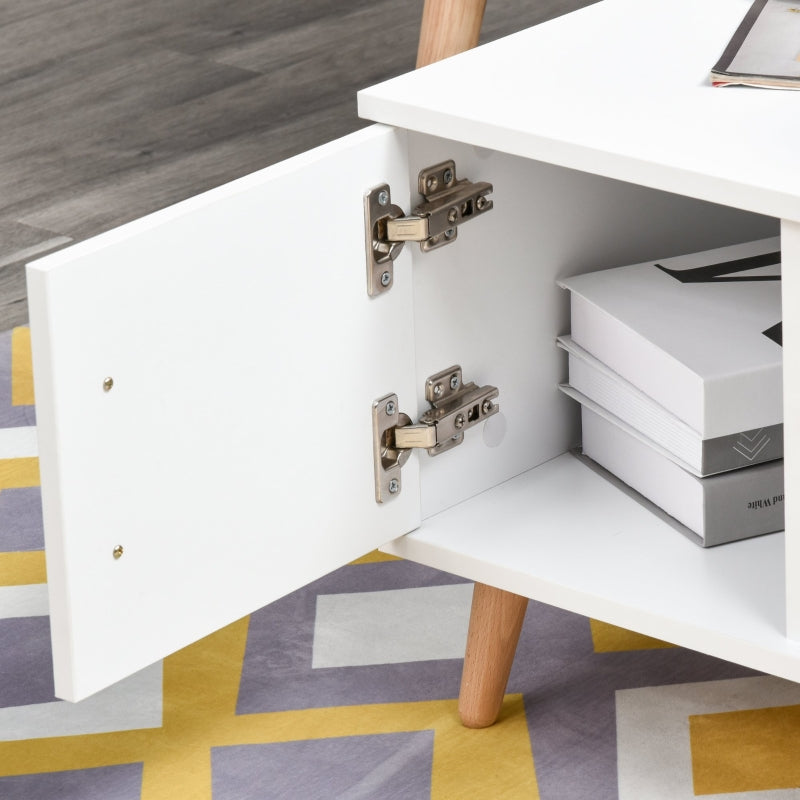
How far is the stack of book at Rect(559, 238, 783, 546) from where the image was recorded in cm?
87

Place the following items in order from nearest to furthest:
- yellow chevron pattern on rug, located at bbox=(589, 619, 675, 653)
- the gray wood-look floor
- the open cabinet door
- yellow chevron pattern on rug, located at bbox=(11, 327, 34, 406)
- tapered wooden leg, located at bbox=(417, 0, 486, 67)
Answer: the open cabinet door
tapered wooden leg, located at bbox=(417, 0, 486, 67)
yellow chevron pattern on rug, located at bbox=(589, 619, 675, 653)
yellow chevron pattern on rug, located at bbox=(11, 327, 34, 406)
the gray wood-look floor

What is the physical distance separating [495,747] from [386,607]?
0.20 metres

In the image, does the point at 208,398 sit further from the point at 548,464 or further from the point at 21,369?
the point at 21,369

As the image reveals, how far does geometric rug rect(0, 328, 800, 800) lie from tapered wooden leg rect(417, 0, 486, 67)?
446 millimetres

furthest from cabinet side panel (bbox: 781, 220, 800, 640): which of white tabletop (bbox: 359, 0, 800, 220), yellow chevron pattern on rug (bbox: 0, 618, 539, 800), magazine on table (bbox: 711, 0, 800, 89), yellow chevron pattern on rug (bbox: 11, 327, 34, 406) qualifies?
yellow chevron pattern on rug (bbox: 11, 327, 34, 406)

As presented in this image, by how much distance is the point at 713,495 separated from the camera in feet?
2.91

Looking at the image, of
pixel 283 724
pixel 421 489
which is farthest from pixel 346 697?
pixel 421 489

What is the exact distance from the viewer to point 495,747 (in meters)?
1.01

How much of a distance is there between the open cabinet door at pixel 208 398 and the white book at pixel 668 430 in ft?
0.52

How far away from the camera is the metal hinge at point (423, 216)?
81 centimetres

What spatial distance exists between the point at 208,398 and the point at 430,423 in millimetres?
191

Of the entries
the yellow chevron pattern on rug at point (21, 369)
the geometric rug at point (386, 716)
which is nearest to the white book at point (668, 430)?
the geometric rug at point (386, 716)

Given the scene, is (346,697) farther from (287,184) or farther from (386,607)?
(287,184)

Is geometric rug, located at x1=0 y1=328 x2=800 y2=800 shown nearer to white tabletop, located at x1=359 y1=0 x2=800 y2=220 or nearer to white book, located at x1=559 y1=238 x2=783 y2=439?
white book, located at x1=559 y1=238 x2=783 y2=439
